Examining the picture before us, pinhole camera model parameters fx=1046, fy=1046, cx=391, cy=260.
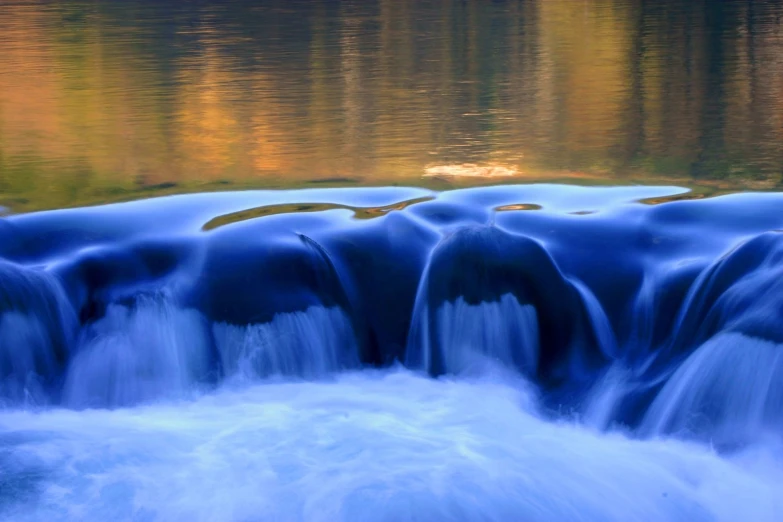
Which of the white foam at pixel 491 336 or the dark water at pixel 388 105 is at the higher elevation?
the dark water at pixel 388 105

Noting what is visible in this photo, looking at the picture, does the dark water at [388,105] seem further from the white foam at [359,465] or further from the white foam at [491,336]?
the white foam at [359,465]

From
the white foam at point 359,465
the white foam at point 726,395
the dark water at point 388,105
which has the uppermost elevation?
the dark water at point 388,105

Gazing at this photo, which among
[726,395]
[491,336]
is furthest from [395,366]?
[726,395]

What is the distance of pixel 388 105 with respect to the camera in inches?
452

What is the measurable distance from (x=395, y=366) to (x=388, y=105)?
6342 mm

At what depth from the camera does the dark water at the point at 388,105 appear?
8586 mm

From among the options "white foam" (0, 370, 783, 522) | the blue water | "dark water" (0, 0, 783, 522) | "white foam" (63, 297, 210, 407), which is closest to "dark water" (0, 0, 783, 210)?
"dark water" (0, 0, 783, 522)

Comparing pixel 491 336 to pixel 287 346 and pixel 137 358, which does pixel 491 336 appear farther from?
pixel 137 358

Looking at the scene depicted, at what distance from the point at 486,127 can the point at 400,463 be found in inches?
246

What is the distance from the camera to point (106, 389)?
5297 millimetres

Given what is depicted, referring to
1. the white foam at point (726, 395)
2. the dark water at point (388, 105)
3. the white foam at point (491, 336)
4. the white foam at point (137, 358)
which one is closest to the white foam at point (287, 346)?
the white foam at point (137, 358)

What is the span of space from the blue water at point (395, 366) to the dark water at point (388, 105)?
1572mm

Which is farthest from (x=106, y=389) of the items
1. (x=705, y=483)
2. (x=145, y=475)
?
(x=705, y=483)

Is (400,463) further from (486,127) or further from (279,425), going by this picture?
(486,127)
